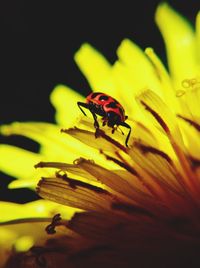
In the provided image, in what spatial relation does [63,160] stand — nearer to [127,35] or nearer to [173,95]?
[173,95]

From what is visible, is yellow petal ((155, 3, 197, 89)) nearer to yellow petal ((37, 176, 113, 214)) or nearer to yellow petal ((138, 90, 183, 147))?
yellow petal ((138, 90, 183, 147))

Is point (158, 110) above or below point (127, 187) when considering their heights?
above

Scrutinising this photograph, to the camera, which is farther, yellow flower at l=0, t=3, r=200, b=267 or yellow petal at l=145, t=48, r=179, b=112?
yellow petal at l=145, t=48, r=179, b=112

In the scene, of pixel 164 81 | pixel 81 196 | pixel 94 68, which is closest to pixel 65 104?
pixel 94 68

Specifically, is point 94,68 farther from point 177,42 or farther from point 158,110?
point 158,110

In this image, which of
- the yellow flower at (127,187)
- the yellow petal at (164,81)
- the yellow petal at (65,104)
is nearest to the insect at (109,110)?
the yellow flower at (127,187)

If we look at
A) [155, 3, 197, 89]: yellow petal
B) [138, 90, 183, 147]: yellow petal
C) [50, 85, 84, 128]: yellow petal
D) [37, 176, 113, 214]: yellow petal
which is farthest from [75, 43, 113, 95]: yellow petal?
[37, 176, 113, 214]: yellow petal

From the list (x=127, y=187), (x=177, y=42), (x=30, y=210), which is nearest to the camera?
(x=127, y=187)

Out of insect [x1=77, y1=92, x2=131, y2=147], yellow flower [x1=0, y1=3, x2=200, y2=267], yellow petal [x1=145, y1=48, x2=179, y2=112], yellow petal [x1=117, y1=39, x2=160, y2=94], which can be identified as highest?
yellow petal [x1=117, y1=39, x2=160, y2=94]
